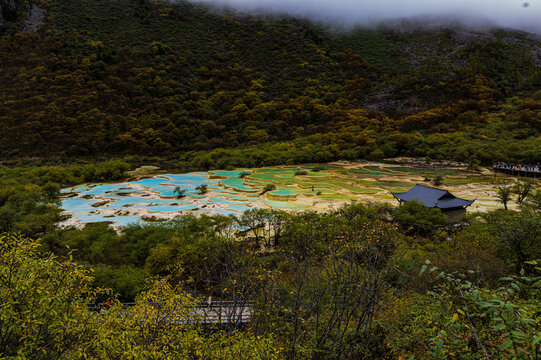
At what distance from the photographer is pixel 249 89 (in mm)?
88625

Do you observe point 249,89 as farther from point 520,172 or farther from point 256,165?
point 520,172

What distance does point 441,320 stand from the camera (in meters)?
5.23

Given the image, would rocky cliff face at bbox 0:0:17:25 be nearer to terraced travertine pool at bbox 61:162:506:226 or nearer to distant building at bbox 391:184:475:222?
terraced travertine pool at bbox 61:162:506:226

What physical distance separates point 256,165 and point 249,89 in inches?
1896

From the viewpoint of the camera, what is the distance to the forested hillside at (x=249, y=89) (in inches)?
2126

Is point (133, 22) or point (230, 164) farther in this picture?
point (133, 22)

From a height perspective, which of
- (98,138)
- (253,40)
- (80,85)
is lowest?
(98,138)

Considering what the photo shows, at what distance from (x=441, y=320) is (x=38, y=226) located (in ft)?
74.0

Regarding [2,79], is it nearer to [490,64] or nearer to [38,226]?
[38,226]

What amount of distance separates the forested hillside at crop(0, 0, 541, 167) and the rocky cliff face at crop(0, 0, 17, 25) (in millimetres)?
1713

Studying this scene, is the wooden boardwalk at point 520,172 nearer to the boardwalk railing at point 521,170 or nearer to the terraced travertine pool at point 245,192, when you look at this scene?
the boardwalk railing at point 521,170

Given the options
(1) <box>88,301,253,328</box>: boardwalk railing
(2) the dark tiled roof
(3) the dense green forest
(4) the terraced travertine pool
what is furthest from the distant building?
(1) <box>88,301,253,328</box>: boardwalk railing

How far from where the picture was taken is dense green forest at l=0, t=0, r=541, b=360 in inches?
177

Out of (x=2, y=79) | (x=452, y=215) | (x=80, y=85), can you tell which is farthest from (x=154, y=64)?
(x=452, y=215)
